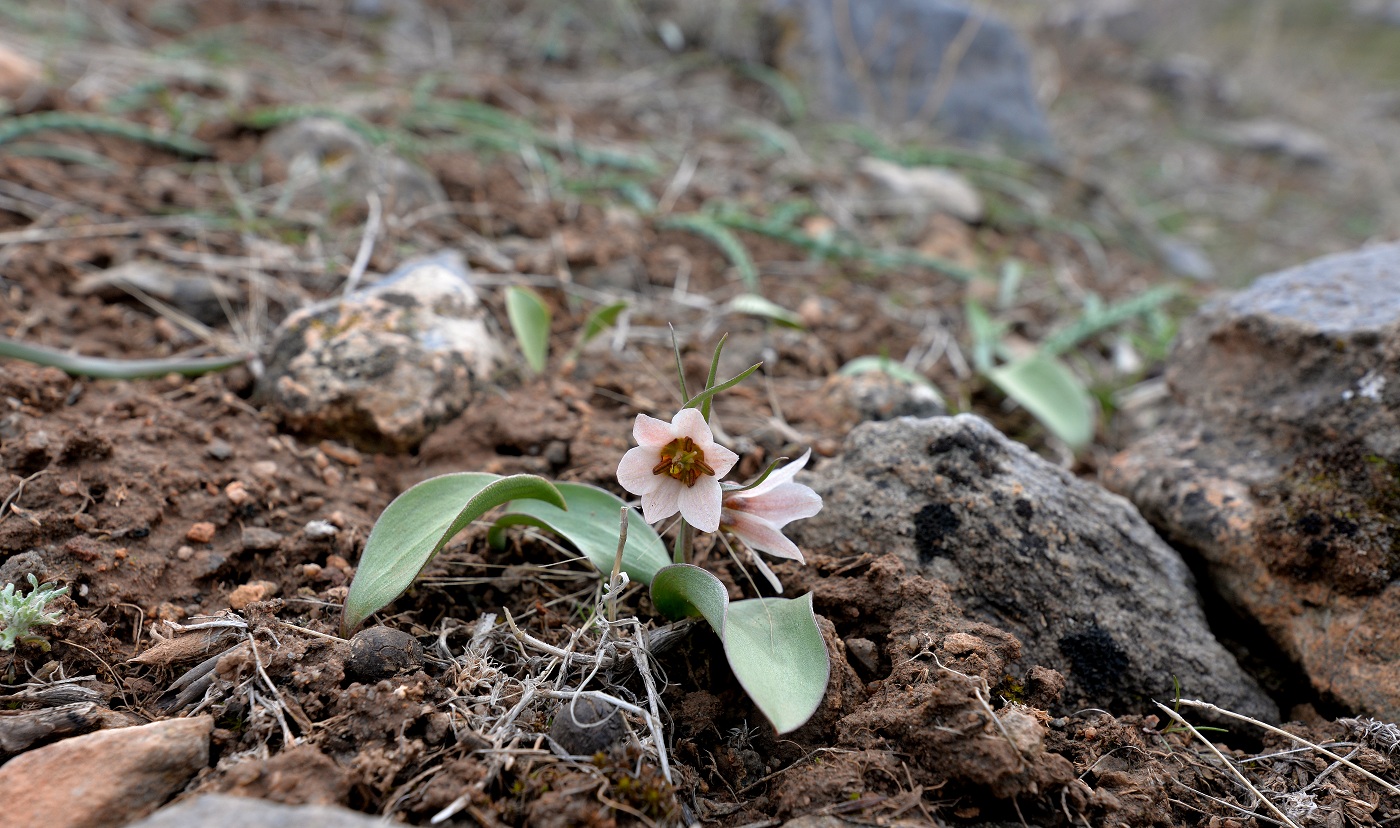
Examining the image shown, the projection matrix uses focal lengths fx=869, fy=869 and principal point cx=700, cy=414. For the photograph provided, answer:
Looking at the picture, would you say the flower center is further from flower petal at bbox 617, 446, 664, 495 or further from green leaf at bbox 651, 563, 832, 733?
green leaf at bbox 651, 563, 832, 733

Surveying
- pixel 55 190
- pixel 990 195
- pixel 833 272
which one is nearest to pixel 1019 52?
pixel 990 195

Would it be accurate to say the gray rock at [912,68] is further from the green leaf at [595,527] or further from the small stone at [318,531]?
the small stone at [318,531]

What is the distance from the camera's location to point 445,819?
104 cm

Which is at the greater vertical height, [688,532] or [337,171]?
[688,532]

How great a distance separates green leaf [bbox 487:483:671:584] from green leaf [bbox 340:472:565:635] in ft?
0.23

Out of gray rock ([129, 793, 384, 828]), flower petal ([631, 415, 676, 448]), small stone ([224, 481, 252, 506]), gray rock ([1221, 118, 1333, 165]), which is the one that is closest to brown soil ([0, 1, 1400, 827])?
small stone ([224, 481, 252, 506])

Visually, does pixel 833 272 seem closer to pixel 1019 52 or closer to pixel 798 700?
pixel 798 700

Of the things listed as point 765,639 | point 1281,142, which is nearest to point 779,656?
point 765,639

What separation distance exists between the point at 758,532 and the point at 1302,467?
46.2 inches

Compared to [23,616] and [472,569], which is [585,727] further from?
[23,616]

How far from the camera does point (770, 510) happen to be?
134 centimetres

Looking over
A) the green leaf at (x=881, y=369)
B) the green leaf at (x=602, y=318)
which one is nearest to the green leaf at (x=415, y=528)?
the green leaf at (x=602, y=318)

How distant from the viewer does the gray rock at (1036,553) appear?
1.46 m

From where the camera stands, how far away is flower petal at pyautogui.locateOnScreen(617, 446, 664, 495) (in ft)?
4.20
